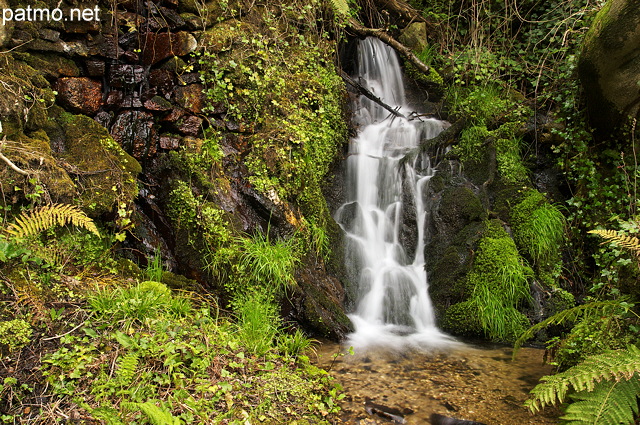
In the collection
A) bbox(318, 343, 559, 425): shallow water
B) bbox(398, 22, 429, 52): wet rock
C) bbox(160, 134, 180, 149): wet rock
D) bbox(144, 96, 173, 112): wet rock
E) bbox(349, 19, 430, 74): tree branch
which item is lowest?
bbox(318, 343, 559, 425): shallow water

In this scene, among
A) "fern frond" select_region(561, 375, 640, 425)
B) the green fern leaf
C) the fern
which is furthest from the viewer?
the green fern leaf

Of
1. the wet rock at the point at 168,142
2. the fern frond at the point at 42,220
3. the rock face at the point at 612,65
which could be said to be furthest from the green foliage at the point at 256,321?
the rock face at the point at 612,65

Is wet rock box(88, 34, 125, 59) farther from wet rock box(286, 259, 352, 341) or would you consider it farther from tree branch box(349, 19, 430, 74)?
tree branch box(349, 19, 430, 74)

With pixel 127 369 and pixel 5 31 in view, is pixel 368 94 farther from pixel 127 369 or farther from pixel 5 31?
pixel 127 369

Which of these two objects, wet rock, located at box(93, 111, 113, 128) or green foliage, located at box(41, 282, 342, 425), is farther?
wet rock, located at box(93, 111, 113, 128)

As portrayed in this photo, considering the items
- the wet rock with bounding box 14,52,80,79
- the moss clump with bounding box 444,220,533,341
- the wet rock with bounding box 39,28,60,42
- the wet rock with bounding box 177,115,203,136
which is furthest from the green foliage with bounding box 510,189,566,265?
the wet rock with bounding box 39,28,60,42

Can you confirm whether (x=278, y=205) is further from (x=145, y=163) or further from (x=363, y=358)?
(x=363, y=358)

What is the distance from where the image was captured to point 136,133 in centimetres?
484

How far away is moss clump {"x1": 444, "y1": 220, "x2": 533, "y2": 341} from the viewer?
5.42 m

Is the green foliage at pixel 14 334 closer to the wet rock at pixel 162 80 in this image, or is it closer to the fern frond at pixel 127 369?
the fern frond at pixel 127 369

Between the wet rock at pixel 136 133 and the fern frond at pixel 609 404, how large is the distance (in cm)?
462

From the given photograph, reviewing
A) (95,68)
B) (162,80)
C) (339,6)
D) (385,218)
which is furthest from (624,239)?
(339,6)

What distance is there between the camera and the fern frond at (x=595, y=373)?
2.54 metres

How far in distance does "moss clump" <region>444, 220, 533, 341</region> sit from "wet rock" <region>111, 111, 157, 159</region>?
444cm
